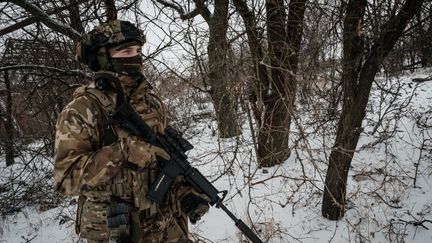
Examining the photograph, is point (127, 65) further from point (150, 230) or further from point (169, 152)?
point (150, 230)

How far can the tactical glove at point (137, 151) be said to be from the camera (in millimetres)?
1929

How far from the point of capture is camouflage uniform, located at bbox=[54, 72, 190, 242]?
1.86m

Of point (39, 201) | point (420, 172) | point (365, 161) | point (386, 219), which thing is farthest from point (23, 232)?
point (420, 172)

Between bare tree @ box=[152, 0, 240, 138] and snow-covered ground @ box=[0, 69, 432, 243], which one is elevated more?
Answer: bare tree @ box=[152, 0, 240, 138]

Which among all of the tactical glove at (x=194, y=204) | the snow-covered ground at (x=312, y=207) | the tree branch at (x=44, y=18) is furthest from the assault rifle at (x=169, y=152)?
the tree branch at (x=44, y=18)

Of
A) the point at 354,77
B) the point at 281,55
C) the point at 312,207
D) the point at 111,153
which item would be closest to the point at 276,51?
the point at 281,55

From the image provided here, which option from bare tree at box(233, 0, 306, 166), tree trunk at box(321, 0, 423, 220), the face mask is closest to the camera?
the face mask

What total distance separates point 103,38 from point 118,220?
44.9 inches

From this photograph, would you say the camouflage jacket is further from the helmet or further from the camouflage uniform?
the helmet

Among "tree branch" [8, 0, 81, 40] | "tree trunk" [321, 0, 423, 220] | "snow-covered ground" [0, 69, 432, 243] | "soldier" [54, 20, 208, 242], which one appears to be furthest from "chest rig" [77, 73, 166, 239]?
"tree branch" [8, 0, 81, 40]

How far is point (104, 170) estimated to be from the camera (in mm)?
1850

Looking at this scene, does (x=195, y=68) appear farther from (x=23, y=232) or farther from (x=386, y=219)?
(x=23, y=232)

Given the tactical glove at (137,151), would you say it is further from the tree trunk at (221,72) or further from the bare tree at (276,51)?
the bare tree at (276,51)

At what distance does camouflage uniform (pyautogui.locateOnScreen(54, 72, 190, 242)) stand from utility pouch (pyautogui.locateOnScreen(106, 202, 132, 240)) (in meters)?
0.06
